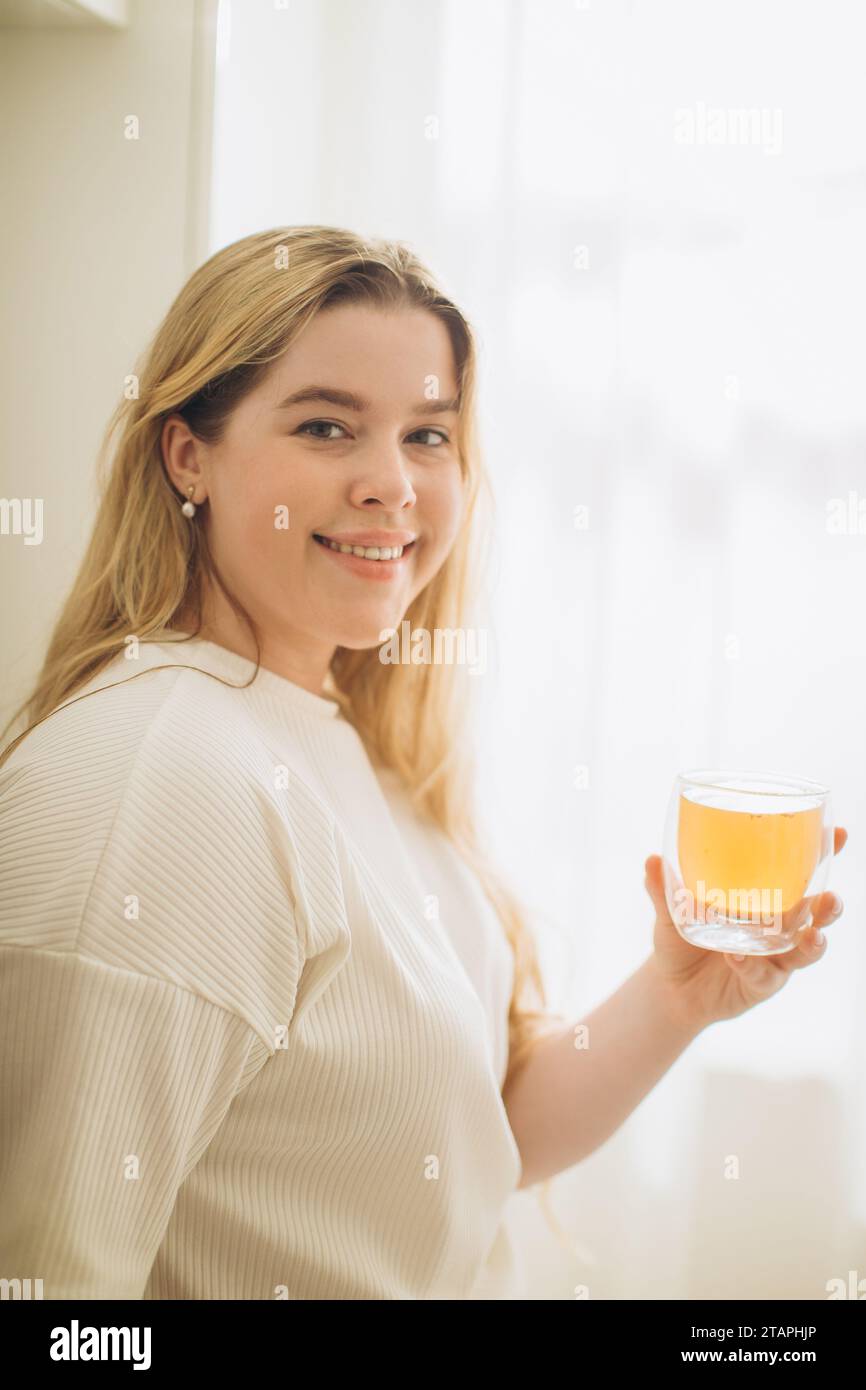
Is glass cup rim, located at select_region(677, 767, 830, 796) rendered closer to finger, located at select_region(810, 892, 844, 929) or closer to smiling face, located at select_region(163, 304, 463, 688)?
finger, located at select_region(810, 892, 844, 929)

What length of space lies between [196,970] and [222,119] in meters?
1.08

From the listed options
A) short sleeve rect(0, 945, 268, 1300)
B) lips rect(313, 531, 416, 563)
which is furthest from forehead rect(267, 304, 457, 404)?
short sleeve rect(0, 945, 268, 1300)

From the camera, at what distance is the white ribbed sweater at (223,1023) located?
A: 27.6 inches

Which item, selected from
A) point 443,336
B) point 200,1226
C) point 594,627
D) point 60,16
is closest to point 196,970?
point 200,1226

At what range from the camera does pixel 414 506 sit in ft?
3.43

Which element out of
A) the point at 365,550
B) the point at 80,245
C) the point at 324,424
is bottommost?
the point at 365,550

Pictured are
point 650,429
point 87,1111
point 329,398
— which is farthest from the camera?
point 650,429

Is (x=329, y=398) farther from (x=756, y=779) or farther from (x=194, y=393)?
(x=756, y=779)

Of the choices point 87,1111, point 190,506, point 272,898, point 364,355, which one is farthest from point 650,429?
point 87,1111

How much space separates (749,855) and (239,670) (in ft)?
1.53

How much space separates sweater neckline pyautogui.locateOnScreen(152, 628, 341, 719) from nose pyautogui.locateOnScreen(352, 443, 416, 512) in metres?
0.18

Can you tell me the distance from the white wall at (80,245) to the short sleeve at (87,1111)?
2.06ft

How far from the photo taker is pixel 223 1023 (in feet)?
2.43

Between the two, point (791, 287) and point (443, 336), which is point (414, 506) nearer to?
point (443, 336)
